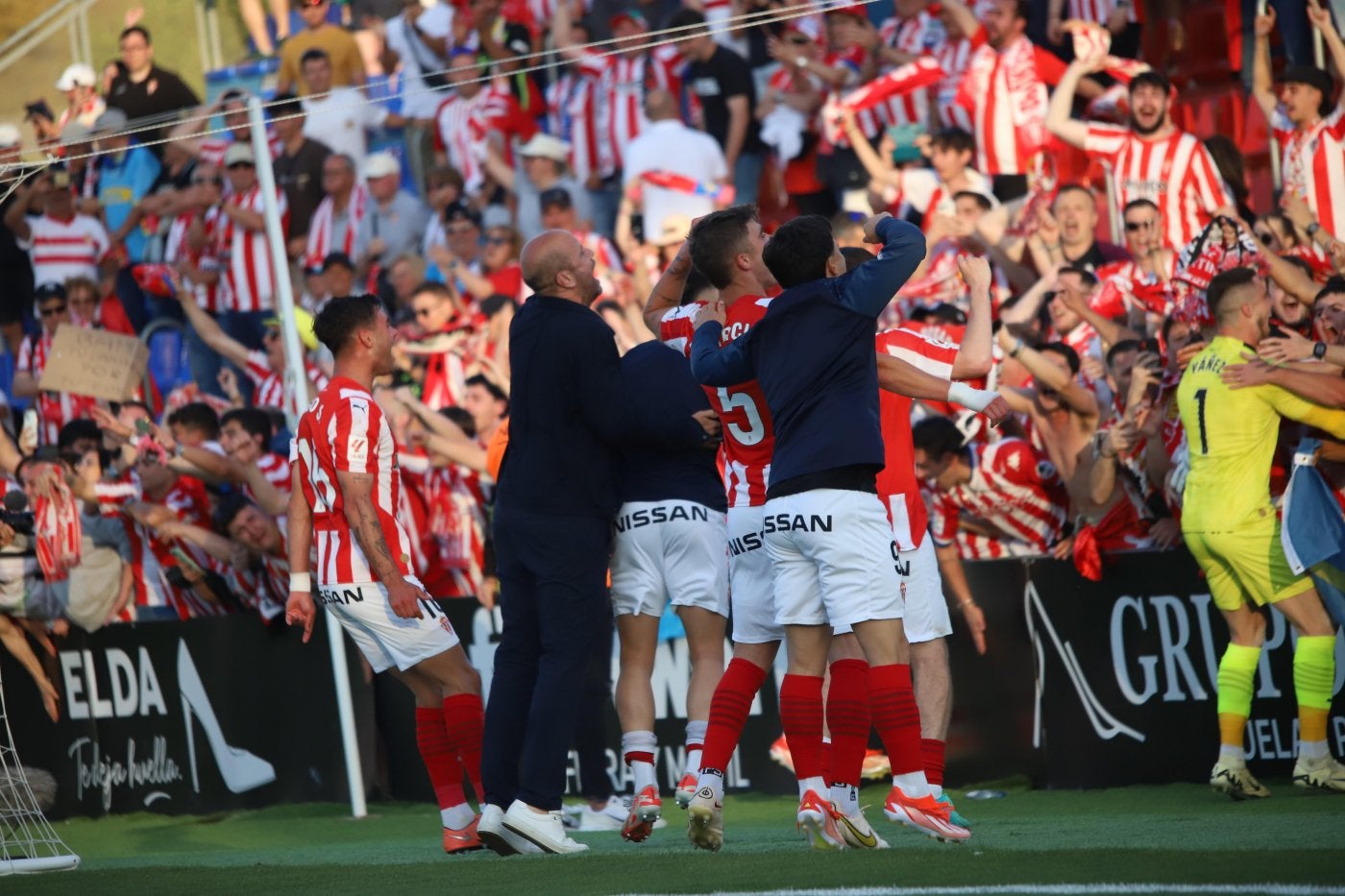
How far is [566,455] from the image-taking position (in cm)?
668

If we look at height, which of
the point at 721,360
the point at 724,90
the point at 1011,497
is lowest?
the point at 1011,497

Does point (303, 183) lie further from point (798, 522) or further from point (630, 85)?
point (798, 522)

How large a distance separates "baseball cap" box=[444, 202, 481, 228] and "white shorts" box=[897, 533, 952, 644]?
761cm

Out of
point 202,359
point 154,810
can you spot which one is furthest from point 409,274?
point 154,810

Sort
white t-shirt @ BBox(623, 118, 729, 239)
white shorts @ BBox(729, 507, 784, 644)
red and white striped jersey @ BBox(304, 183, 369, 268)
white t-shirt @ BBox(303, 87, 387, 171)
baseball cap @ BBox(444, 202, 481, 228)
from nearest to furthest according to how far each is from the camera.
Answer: white shorts @ BBox(729, 507, 784, 644), white t-shirt @ BBox(623, 118, 729, 239), baseball cap @ BBox(444, 202, 481, 228), red and white striped jersey @ BBox(304, 183, 369, 268), white t-shirt @ BBox(303, 87, 387, 171)

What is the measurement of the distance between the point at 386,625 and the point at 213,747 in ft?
15.9

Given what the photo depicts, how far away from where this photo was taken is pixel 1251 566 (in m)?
7.67

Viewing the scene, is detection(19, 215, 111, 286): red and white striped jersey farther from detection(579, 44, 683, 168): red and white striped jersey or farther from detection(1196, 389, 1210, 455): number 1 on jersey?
detection(1196, 389, 1210, 455): number 1 on jersey

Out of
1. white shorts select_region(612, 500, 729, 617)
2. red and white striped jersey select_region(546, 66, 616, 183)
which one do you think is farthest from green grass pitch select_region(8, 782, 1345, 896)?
red and white striped jersey select_region(546, 66, 616, 183)

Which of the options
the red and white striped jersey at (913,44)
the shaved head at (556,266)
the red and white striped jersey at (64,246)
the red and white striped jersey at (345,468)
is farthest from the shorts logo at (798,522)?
the red and white striped jersey at (64,246)

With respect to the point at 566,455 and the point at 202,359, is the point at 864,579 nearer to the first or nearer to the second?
the point at 566,455

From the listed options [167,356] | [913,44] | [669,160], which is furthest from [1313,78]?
[167,356]

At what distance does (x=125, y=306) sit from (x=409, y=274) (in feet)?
10.4

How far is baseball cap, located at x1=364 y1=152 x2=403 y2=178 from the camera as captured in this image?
14648mm
